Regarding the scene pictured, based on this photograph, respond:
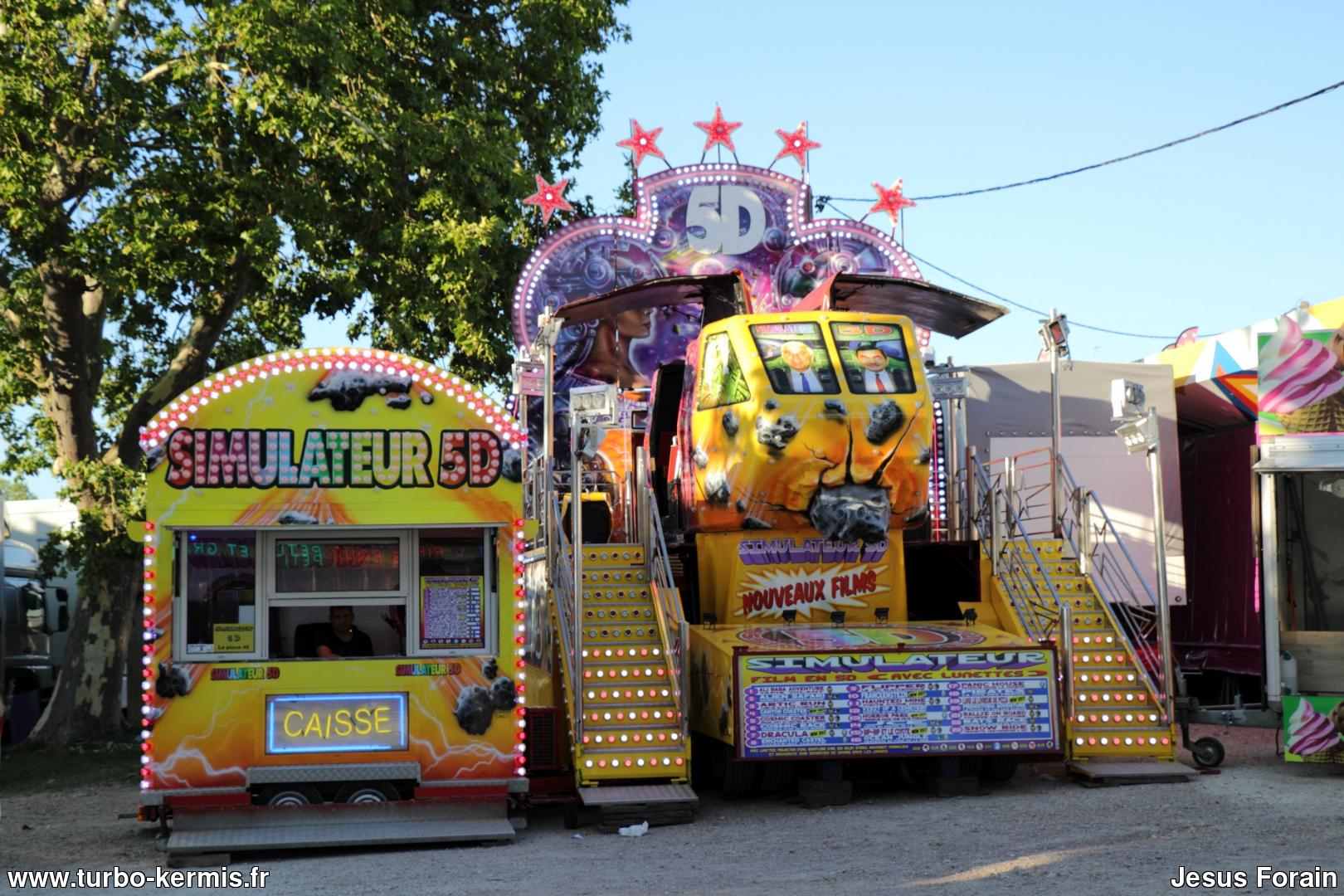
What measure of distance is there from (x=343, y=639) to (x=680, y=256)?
32.9ft

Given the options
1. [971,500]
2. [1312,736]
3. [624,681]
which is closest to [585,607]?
[624,681]

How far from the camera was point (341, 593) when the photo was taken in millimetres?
11586

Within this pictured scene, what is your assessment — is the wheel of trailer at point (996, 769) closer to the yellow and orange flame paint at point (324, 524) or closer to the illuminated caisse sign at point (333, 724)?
the yellow and orange flame paint at point (324, 524)

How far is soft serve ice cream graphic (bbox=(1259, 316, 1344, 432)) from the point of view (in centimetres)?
1285

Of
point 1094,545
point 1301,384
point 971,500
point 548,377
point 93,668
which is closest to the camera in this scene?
point 1301,384

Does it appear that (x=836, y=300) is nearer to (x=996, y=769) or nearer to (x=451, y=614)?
(x=996, y=769)

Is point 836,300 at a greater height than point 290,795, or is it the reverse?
point 836,300

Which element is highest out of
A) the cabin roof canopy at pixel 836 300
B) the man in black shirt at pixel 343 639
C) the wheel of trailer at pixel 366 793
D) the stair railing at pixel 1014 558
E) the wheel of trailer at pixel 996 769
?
the cabin roof canopy at pixel 836 300

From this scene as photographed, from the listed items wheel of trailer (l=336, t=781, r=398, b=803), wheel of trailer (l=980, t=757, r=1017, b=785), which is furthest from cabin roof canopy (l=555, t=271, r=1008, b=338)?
wheel of trailer (l=336, t=781, r=398, b=803)

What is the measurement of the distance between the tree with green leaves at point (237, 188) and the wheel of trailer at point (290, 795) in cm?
820

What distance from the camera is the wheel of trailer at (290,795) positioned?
1116 centimetres

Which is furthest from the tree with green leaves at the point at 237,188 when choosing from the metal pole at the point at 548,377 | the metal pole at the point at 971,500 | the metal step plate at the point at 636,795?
the metal step plate at the point at 636,795

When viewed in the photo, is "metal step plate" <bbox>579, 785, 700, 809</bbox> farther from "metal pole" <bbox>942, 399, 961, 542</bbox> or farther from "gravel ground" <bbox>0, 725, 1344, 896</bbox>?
"metal pole" <bbox>942, 399, 961, 542</bbox>

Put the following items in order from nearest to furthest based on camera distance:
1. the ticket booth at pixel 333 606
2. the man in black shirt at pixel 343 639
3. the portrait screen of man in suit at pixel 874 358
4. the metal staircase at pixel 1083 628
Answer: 1. the ticket booth at pixel 333 606
2. the man in black shirt at pixel 343 639
3. the metal staircase at pixel 1083 628
4. the portrait screen of man in suit at pixel 874 358
